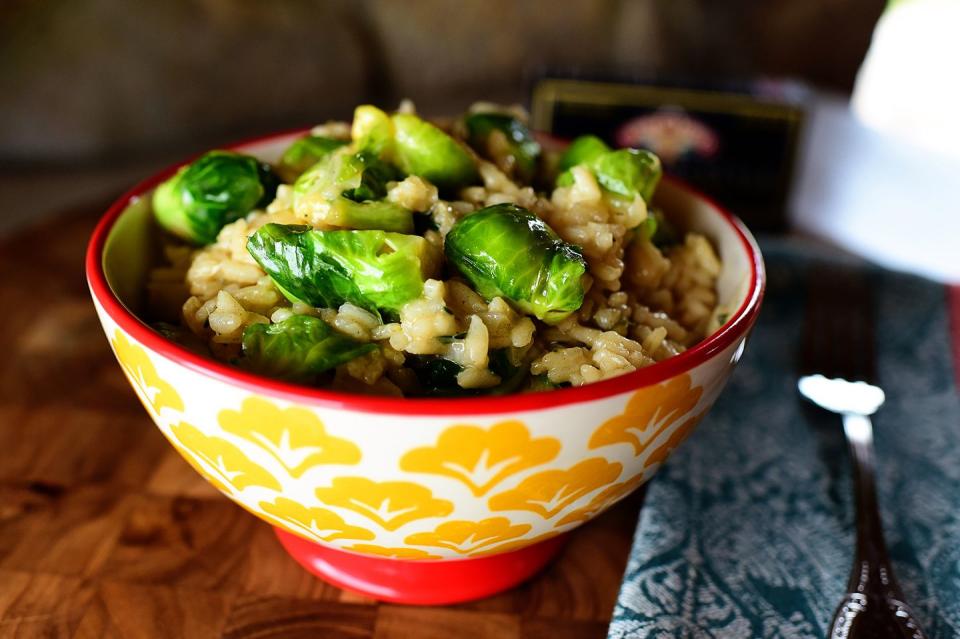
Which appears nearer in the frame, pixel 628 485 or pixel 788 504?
pixel 628 485

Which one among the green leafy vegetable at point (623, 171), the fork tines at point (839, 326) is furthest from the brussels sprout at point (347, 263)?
the fork tines at point (839, 326)

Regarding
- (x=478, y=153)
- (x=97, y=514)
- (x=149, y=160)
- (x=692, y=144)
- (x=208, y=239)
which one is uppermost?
(x=478, y=153)

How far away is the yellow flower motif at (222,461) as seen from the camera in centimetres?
134

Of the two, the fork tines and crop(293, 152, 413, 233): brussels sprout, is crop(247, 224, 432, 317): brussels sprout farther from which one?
the fork tines

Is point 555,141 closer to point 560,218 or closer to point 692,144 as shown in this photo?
point 560,218

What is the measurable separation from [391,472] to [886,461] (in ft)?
4.39

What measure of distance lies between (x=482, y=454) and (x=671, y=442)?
0.38m

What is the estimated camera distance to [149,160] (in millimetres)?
4043

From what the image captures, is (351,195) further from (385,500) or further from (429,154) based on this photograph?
(385,500)

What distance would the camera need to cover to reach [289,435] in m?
1.26

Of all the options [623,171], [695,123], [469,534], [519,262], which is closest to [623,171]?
[623,171]

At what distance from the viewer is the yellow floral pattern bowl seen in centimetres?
123

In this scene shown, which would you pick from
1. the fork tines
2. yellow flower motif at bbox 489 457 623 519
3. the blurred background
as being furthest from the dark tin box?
yellow flower motif at bbox 489 457 623 519

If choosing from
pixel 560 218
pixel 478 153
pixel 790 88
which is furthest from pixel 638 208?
pixel 790 88
